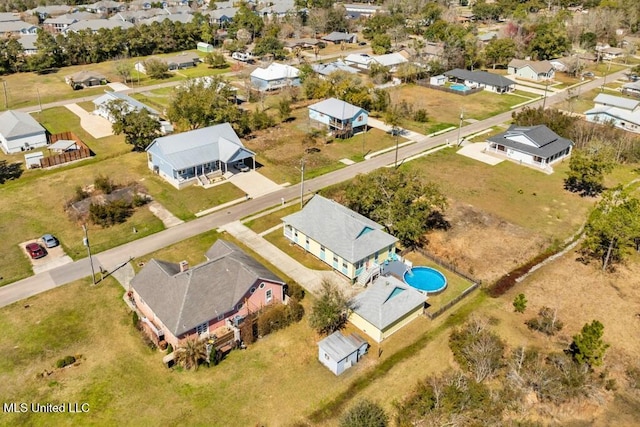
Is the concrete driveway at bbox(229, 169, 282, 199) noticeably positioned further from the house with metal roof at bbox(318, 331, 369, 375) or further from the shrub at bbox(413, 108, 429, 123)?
the shrub at bbox(413, 108, 429, 123)

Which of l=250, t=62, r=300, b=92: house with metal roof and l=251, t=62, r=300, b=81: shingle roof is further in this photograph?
l=251, t=62, r=300, b=81: shingle roof

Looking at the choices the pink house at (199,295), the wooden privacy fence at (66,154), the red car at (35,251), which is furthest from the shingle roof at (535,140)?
the red car at (35,251)

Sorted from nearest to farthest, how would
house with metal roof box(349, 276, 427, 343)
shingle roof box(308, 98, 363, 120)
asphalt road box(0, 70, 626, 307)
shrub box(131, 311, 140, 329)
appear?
house with metal roof box(349, 276, 427, 343), shrub box(131, 311, 140, 329), asphalt road box(0, 70, 626, 307), shingle roof box(308, 98, 363, 120)

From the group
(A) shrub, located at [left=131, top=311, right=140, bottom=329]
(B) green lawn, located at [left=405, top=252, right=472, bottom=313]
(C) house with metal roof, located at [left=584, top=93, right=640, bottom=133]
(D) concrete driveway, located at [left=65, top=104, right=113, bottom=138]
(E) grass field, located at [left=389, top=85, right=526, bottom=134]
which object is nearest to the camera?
(A) shrub, located at [left=131, top=311, right=140, bottom=329]

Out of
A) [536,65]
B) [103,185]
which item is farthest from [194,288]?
[536,65]

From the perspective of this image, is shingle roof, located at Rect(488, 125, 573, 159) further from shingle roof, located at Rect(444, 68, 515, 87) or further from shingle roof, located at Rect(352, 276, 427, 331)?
shingle roof, located at Rect(352, 276, 427, 331)

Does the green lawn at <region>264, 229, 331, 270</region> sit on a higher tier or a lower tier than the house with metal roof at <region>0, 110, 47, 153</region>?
lower

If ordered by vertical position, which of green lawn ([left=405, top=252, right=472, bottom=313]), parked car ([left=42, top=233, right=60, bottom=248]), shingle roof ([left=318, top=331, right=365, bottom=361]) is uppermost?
parked car ([left=42, top=233, right=60, bottom=248])

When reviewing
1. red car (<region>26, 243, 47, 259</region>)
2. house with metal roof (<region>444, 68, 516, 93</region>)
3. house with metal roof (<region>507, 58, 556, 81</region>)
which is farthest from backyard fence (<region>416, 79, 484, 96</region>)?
red car (<region>26, 243, 47, 259</region>)
